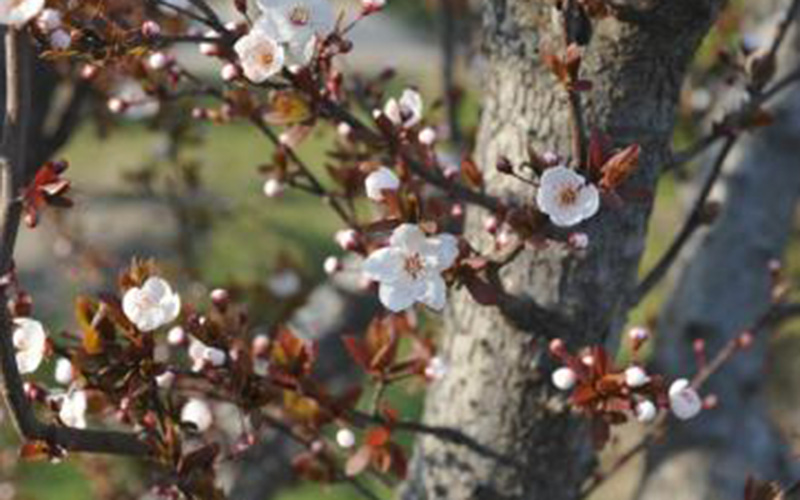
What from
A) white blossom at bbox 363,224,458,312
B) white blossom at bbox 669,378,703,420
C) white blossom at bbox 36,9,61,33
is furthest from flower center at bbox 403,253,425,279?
white blossom at bbox 36,9,61,33

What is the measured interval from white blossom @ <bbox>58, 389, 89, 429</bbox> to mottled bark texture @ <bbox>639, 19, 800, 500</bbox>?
1868 mm

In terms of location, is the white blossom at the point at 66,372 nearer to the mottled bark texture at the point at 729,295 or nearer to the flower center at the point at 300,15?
the flower center at the point at 300,15

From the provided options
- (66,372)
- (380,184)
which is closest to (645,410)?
(380,184)

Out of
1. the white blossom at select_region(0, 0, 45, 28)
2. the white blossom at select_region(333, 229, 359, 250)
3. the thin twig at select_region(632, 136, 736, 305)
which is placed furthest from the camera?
the thin twig at select_region(632, 136, 736, 305)

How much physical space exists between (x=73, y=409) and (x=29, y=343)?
11 centimetres

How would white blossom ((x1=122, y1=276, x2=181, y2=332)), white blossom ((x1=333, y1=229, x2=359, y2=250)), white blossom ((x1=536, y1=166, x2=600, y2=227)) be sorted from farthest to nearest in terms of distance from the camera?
1. white blossom ((x1=333, y1=229, x2=359, y2=250))
2. white blossom ((x1=122, y1=276, x2=181, y2=332))
3. white blossom ((x1=536, y1=166, x2=600, y2=227))

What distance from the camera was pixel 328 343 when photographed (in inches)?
158

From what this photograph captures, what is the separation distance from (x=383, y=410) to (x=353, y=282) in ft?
6.44

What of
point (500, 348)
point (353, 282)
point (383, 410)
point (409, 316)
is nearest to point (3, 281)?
point (383, 410)

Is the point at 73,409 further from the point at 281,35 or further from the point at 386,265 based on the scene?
the point at 281,35

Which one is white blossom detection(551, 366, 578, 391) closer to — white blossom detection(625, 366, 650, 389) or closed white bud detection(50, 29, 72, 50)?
white blossom detection(625, 366, 650, 389)

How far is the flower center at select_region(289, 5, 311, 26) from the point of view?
4.66ft

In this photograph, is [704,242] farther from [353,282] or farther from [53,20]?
[53,20]

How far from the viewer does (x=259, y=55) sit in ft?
4.76
